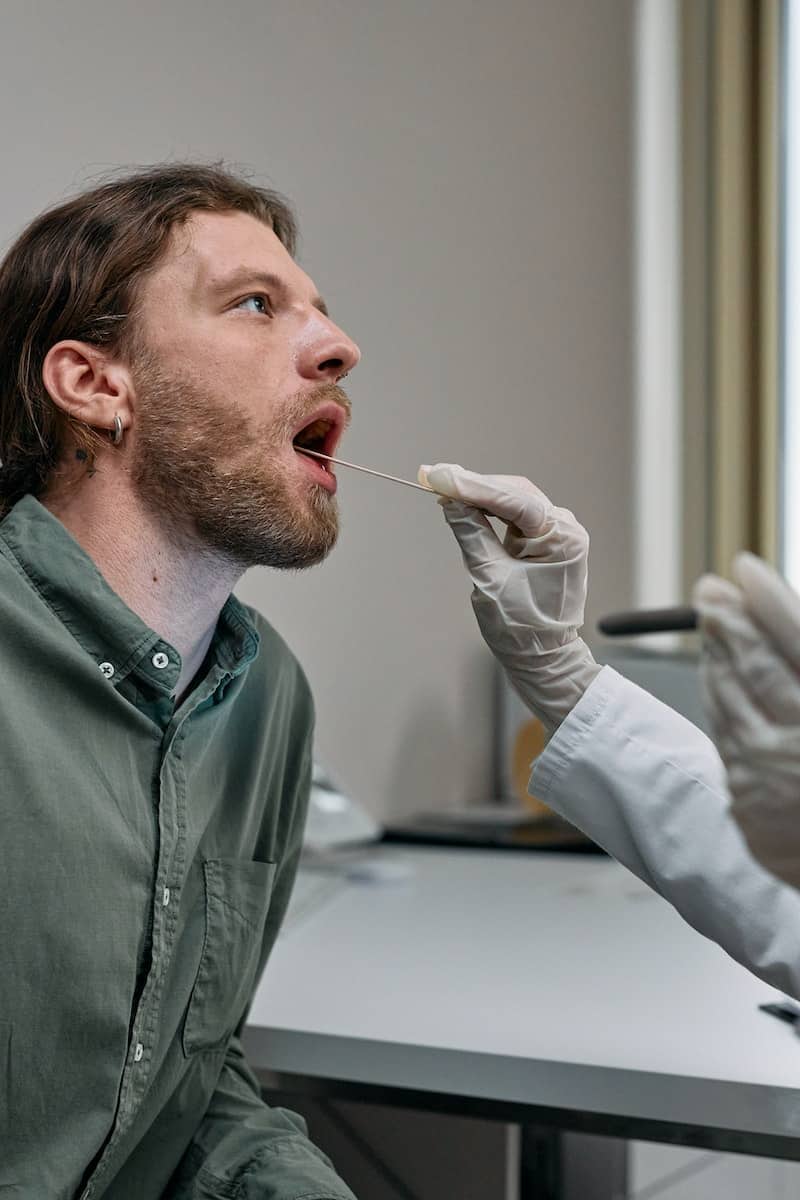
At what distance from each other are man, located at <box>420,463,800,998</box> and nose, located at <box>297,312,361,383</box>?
14cm

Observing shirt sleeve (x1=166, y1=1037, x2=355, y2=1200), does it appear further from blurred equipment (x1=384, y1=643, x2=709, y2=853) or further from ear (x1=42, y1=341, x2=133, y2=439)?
blurred equipment (x1=384, y1=643, x2=709, y2=853)

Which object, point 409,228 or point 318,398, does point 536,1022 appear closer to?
point 318,398

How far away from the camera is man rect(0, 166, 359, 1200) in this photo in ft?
2.73

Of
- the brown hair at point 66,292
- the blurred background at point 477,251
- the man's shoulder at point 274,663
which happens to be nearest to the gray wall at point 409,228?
the blurred background at point 477,251

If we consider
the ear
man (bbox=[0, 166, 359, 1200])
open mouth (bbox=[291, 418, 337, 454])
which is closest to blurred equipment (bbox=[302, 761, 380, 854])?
man (bbox=[0, 166, 359, 1200])

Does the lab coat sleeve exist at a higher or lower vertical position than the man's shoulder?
lower

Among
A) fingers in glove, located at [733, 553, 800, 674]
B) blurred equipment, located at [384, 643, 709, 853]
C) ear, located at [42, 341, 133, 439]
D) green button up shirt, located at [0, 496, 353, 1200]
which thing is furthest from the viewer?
blurred equipment, located at [384, 643, 709, 853]

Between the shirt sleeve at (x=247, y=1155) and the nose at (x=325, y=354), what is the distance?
0.55 m

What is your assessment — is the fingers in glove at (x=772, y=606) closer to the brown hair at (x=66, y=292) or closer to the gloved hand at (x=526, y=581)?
the gloved hand at (x=526, y=581)

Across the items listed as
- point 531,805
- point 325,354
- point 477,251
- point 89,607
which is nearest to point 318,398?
point 325,354

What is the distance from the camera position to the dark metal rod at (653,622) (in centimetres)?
172

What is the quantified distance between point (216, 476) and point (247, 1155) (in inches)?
20.4

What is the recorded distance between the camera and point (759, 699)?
2.13 ft

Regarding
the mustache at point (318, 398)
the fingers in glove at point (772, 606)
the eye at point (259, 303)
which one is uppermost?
the eye at point (259, 303)
